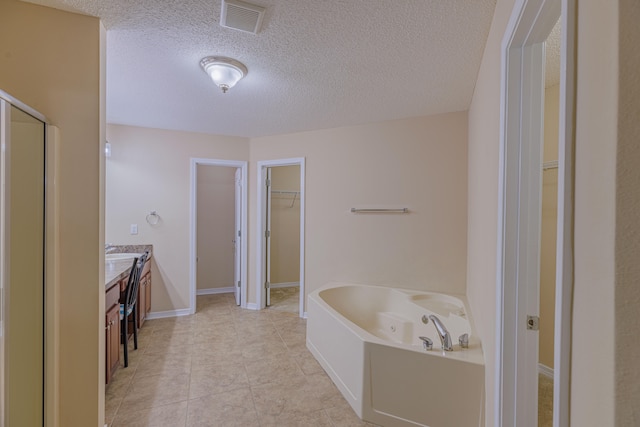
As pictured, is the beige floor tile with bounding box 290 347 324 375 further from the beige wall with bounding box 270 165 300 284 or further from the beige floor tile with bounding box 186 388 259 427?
the beige wall with bounding box 270 165 300 284

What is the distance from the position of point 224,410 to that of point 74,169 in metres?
1.78

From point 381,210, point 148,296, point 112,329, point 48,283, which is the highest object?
point 381,210

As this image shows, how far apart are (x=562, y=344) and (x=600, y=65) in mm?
543

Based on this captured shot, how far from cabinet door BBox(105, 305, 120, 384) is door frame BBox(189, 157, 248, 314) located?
1.53 meters

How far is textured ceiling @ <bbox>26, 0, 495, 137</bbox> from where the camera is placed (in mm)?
1543

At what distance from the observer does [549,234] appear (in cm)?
255

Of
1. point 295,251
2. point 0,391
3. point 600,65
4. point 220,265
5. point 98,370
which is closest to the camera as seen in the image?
point 600,65

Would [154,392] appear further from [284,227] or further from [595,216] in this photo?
[284,227]

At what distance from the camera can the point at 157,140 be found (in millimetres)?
3795

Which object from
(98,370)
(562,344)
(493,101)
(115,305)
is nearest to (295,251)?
(115,305)

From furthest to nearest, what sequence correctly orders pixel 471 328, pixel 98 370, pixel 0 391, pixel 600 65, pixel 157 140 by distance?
pixel 157 140 < pixel 471 328 < pixel 98 370 < pixel 0 391 < pixel 600 65

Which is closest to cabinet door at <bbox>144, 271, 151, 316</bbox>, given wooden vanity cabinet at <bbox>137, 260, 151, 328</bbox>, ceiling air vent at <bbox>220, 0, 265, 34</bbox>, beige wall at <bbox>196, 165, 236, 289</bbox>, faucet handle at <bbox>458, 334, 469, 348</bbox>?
wooden vanity cabinet at <bbox>137, 260, 151, 328</bbox>

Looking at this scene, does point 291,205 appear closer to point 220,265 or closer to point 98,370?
point 220,265

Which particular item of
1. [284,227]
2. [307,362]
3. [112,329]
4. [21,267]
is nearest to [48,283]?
[21,267]
